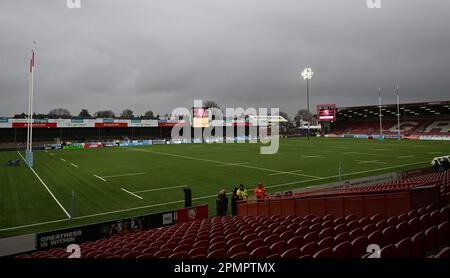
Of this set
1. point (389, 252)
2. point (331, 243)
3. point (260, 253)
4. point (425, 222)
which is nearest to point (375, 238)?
point (331, 243)

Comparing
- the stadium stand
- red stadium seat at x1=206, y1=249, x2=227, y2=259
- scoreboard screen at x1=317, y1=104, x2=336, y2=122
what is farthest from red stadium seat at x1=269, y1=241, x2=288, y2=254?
scoreboard screen at x1=317, y1=104, x2=336, y2=122

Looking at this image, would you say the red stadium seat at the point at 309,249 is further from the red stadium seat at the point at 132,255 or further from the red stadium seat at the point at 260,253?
the red stadium seat at the point at 132,255

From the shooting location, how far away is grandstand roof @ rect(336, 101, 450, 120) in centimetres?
7422

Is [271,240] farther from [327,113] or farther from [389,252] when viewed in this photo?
[327,113]

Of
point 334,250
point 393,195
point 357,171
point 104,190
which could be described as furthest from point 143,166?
point 334,250

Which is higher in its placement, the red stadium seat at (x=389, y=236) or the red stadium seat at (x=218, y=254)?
the red stadium seat at (x=389, y=236)

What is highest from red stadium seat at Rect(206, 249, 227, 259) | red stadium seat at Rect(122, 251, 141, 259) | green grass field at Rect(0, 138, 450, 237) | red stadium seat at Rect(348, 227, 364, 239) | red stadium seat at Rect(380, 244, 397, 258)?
red stadium seat at Rect(380, 244, 397, 258)

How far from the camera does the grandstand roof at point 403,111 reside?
7422 centimetres

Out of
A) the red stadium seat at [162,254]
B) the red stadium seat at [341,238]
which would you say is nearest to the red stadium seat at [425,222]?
the red stadium seat at [341,238]

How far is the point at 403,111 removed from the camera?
86312 mm

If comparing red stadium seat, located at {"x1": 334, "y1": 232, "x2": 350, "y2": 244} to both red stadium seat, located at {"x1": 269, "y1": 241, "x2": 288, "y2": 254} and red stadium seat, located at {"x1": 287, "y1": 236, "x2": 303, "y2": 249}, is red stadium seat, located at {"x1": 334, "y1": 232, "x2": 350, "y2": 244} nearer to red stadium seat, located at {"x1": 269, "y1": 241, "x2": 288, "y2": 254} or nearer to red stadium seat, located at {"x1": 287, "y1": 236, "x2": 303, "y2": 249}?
red stadium seat, located at {"x1": 287, "y1": 236, "x2": 303, "y2": 249}

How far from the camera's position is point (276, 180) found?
25766 millimetres

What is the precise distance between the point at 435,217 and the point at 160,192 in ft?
58.1
